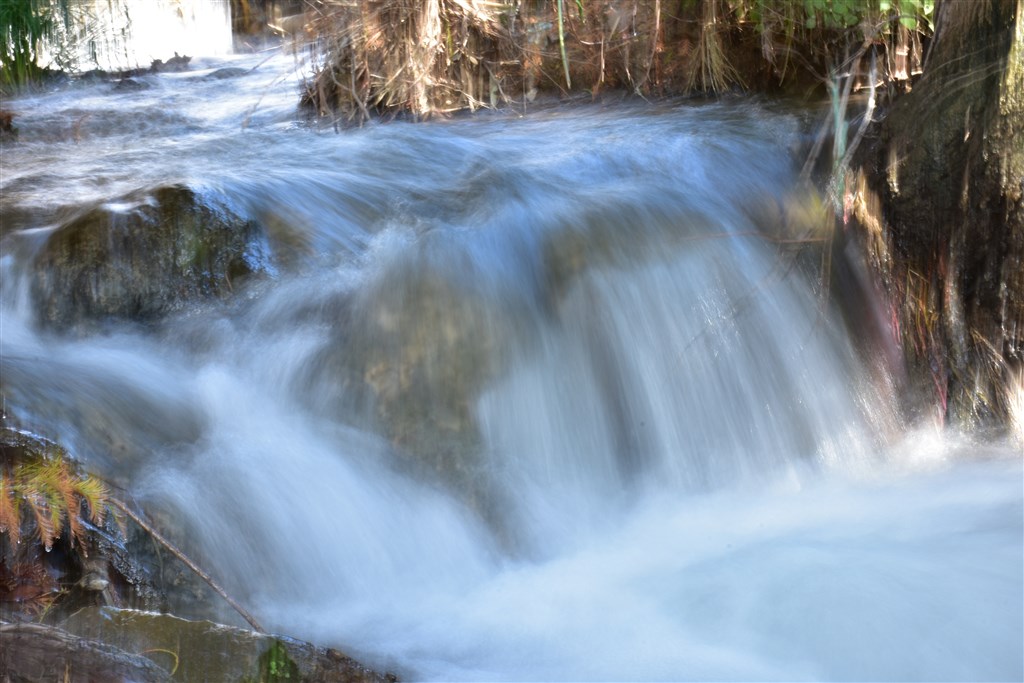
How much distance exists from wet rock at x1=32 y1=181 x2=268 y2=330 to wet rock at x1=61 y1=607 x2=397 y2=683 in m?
1.66

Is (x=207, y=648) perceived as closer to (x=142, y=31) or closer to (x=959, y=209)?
(x=959, y=209)

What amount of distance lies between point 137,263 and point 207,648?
1.94 metres

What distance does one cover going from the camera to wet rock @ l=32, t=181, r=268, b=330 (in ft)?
12.4

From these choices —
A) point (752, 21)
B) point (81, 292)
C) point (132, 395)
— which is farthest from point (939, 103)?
point (81, 292)

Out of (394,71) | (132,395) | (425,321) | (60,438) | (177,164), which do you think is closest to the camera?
(60,438)

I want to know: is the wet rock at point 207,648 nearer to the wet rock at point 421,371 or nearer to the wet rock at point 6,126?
the wet rock at point 421,371

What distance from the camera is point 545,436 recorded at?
11.7ft

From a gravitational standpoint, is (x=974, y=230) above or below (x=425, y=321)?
above

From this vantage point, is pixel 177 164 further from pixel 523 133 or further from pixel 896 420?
pixel 896 420

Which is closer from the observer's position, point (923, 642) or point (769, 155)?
point (923, 642)

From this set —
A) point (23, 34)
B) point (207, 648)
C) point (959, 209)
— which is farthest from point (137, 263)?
point (23, 34)

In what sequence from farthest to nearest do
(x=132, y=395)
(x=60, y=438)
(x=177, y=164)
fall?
(x=177, y=164) < (x=132, y=395) < (x=60, y=438)

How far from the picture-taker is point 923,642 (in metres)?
2.72

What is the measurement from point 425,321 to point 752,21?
8.65ft
